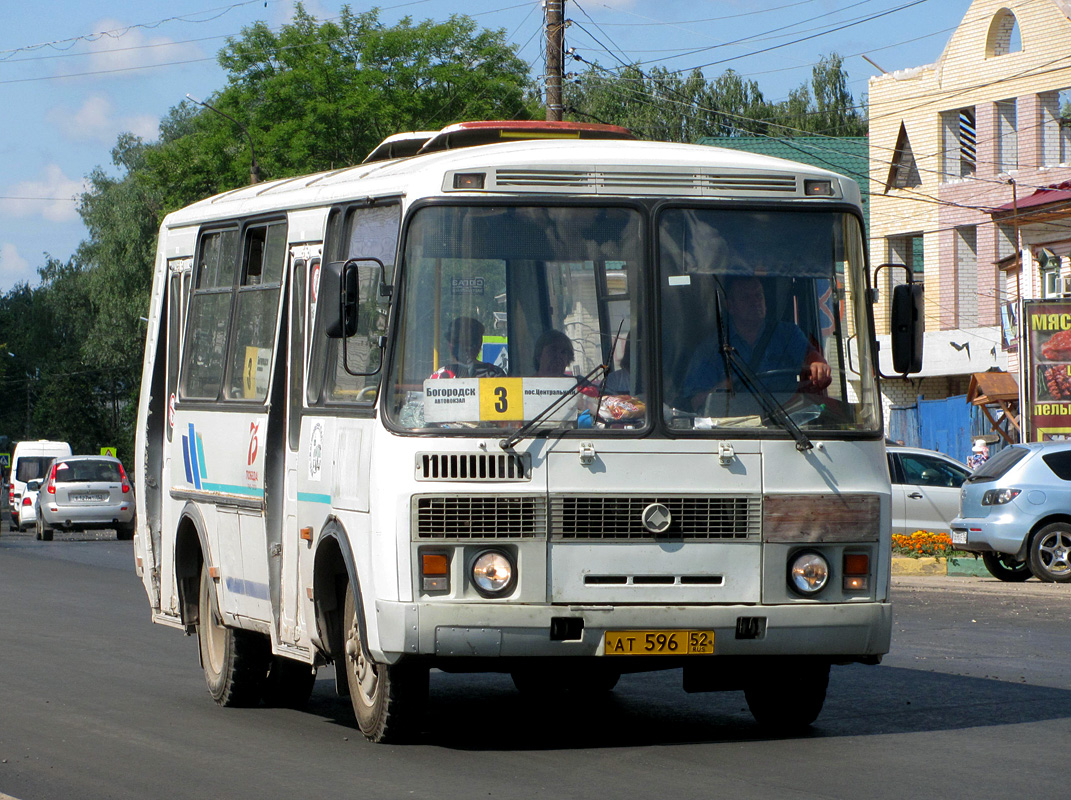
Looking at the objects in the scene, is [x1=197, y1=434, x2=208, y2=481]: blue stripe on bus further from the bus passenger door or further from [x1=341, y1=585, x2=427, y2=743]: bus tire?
[x1=341, y1=585, x2=427, y2=743]: bus tire

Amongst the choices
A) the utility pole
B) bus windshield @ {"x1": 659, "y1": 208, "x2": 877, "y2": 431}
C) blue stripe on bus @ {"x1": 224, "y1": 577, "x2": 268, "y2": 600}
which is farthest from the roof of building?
bus windshield @ {"x1": 659, "y1": 208, "x2": 877, "y2": 431}

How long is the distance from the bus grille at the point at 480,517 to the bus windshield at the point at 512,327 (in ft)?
1.13

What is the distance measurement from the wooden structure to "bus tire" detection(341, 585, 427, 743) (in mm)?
27608

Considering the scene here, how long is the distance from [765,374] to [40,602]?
1247 cm

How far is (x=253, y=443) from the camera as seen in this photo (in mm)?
10172

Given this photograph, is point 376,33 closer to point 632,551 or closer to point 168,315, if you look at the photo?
point 168,315

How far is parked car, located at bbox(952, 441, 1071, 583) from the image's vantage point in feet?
68.4

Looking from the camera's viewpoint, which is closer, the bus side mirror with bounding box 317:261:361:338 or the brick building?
the bus side mirror with bounding box 317:261:361:338

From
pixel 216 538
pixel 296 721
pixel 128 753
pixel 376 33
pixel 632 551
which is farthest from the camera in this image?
pixel 376 33

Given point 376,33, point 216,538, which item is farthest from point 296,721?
point 376,33

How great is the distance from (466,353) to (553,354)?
394 millimetres

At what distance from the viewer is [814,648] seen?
8.51 meters

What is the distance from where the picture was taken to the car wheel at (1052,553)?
68.4ft

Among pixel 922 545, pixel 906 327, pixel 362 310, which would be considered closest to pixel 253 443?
pixel 362 310
